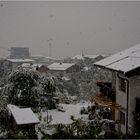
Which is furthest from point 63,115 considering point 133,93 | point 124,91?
point 133,93

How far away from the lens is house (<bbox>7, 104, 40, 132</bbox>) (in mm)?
18531

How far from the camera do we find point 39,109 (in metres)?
26.9

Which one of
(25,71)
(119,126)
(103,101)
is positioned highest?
(25,71)

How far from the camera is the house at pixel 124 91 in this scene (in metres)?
17.1

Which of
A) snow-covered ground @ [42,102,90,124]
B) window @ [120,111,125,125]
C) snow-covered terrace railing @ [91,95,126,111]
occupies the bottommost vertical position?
snow-covered ground @ [42,102,90,124]

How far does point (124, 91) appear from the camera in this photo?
18.5 meters

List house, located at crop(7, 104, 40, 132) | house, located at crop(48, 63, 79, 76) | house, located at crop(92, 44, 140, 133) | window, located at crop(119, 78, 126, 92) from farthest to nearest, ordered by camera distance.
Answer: house, located at crop(48, 63, 79, 76)
window, located at crop(119, 78, 126, 92)
house, located at crop(7, 104, 40, 132)
house, located at crop(92, 44, 140, 133)

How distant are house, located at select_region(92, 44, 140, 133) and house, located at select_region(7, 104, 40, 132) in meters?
4.48

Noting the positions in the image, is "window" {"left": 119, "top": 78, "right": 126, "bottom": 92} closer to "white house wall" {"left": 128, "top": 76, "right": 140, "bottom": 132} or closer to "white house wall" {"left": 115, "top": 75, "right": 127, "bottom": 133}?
"white house wall" {"left": 115, "top": 75, "right": 127, "bottom": 133}

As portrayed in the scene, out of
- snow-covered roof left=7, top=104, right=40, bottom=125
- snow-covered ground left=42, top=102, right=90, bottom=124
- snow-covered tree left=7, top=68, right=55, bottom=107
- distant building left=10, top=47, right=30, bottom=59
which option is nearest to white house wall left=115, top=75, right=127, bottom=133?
snow-covered ground left=42, top=102, right=90, bottom=124

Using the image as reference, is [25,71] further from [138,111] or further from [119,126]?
[138,111]

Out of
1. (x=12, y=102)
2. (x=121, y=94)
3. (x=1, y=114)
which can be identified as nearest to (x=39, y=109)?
(x=12, y=102)

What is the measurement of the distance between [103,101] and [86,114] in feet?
20.1

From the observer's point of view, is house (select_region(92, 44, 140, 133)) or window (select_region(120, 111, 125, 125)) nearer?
house (select_region(92, 44, 140, 133))
